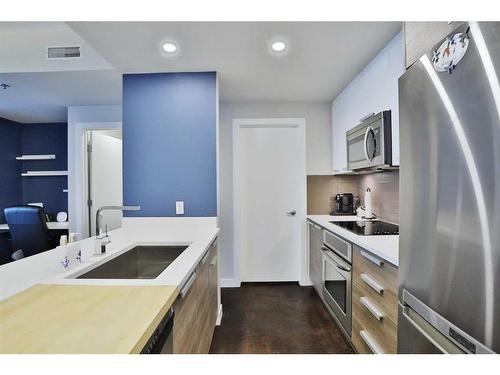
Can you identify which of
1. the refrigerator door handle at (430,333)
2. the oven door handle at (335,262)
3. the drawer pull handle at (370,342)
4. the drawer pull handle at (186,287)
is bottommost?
the drawer pull handle at (370,342)

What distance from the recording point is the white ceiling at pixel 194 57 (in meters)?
1.59

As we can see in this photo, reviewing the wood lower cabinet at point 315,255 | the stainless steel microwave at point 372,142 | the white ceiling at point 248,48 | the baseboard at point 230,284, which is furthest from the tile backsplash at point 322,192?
the baseboard at point 230,284

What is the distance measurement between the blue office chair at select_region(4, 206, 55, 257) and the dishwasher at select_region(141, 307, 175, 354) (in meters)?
2.08

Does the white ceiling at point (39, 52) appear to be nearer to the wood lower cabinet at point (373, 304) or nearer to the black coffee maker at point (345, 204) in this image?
the wood lower cabinet at point (373, 304)

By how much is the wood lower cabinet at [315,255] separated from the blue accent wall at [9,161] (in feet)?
11.3

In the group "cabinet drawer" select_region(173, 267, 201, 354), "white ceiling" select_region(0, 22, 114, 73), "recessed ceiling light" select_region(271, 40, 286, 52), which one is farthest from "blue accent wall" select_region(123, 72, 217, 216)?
"cabinet drawer" select_region(173, 267, 201, 354)

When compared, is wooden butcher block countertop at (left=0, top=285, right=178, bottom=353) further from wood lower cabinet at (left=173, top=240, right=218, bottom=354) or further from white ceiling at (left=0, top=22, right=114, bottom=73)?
white ceiling at (left=0, top=22, right=114, bottom=73)

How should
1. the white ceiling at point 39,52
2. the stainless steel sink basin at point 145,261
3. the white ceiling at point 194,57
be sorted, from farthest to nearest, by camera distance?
the white ceiling at point 39,52, the white ceiling at point 194,57, the stainless steel sink basin at point 145,261

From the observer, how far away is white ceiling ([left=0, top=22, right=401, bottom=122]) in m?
1.59

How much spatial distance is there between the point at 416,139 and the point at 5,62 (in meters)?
3.33

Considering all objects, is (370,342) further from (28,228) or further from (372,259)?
(28,228)

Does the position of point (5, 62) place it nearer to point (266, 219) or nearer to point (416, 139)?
point (266, 219)
